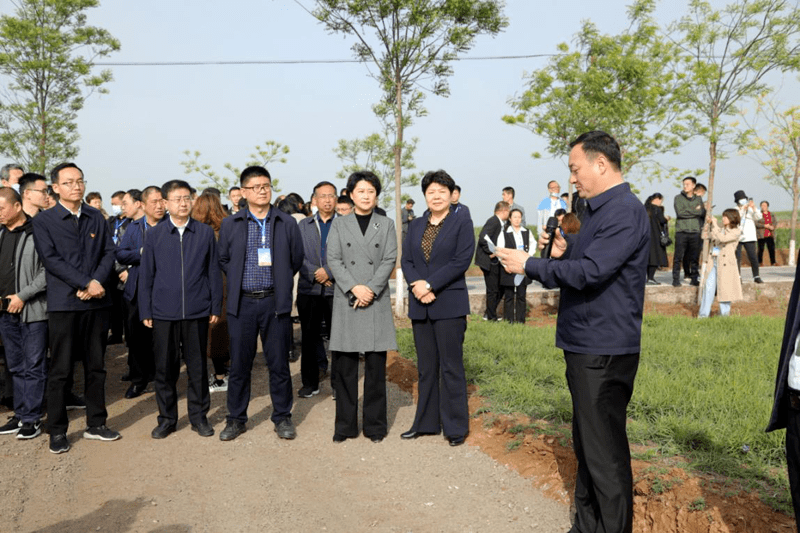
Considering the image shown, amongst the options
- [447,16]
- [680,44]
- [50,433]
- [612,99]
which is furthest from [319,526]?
[612,99]

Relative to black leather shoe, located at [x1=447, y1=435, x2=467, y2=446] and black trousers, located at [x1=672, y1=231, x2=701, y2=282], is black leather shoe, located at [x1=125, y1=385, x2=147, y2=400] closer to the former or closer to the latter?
black leather shoe, located at [x1=447, y1=435, x2=467, y2=446]

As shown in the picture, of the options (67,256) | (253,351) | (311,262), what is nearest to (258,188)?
(253,351)

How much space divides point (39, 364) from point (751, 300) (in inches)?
619

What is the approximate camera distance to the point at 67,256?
5.90 metres

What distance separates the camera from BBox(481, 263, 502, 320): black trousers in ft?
39.3

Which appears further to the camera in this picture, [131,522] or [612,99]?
[612,99]

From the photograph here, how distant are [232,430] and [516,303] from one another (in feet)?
22.6

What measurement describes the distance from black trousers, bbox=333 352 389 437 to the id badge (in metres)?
1.03

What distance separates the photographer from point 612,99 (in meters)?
18.3

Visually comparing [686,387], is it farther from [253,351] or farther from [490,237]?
[490,237]

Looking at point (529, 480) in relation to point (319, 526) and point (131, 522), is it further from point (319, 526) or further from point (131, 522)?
point (131, 522)

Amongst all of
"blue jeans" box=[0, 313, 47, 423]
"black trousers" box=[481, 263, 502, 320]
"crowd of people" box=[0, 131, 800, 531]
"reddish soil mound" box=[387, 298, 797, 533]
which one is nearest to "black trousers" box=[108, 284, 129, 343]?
"crowd of people" box=[0, 131, 800, 531]

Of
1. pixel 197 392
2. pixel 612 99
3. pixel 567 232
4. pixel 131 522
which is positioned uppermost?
pixel 612 99

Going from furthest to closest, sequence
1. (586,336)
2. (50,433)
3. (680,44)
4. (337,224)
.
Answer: (680,44)
(337,224)
(50,433)
(586,336)
